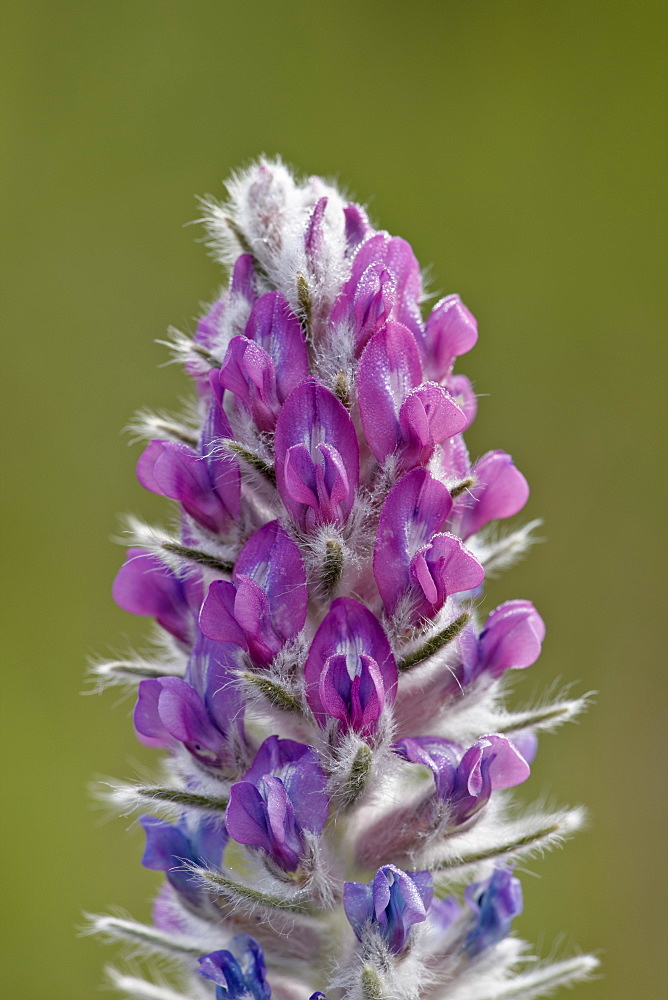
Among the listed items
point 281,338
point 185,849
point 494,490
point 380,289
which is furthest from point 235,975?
point 380,289

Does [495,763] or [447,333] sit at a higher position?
[447,333]

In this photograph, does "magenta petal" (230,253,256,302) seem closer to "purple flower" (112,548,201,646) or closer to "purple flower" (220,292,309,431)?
"purple flower" (220,292,309,431)

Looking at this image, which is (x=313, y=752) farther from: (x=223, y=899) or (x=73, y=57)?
(x=73, y=57)

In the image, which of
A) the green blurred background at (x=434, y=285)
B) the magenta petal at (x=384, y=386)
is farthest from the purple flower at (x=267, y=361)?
the green blurred background at (x=434, y=285)

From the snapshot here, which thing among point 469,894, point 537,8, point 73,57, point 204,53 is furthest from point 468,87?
point 469,894

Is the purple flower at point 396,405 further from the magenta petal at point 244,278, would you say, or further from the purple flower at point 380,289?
the magenta petal at point 244,278

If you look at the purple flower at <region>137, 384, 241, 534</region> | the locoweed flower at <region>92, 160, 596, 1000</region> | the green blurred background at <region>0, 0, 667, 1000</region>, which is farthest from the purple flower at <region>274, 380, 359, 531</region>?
the green blurred background at <region>0, 0, 667, 1000</region>

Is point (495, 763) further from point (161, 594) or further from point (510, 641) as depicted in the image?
point (161, 594)
